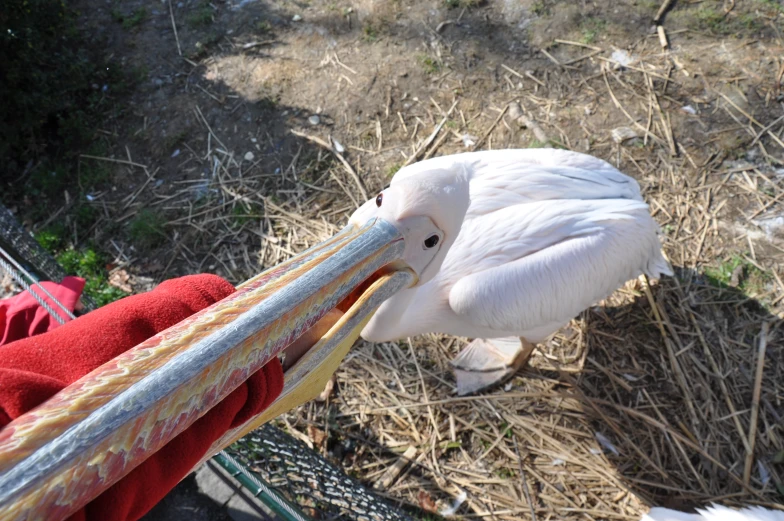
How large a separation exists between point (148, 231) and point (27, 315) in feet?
4.76

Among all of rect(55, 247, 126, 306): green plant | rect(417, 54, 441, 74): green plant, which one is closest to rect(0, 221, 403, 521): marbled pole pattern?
rect(55, 247, 126, 306): green plant

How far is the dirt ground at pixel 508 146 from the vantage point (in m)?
2.55

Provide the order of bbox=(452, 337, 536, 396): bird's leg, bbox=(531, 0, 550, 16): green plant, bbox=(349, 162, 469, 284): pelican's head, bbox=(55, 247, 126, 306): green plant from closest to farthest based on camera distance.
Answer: bbox=(349, 162, 469, 284): pelican's head < bbox=(452, 337, 536, 396): bird's leg < bbox=(55, 247, 126, 306): green plant < bbox=(531, 0, 550, 16): green plant

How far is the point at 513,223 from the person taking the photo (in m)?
2.24

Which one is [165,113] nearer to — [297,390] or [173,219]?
[173,219]

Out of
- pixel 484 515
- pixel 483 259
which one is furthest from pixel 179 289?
pixel 484 515

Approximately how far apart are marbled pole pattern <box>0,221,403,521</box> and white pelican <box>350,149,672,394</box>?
2.98 ft

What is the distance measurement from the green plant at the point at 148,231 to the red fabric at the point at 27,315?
1.20 meters

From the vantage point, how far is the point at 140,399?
80cm

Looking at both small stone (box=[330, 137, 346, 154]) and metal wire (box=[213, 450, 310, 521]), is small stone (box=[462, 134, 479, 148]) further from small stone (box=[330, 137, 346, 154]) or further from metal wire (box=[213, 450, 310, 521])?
metal wire (box=[213, 450, 310, 521])

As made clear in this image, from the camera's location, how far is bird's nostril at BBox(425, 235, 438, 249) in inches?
66.8

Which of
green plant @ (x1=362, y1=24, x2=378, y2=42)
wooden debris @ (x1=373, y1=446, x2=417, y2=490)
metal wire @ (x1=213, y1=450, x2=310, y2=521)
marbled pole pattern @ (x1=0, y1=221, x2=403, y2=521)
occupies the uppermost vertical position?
green plant @ (x1=362, y1=24, x2=378, y2=42)

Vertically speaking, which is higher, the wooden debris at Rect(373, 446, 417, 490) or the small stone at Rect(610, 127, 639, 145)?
the small stone at Rect(610, 127, 639, 145)

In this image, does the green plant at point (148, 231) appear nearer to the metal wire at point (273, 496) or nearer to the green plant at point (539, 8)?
the metal wire at point (273, 496)
